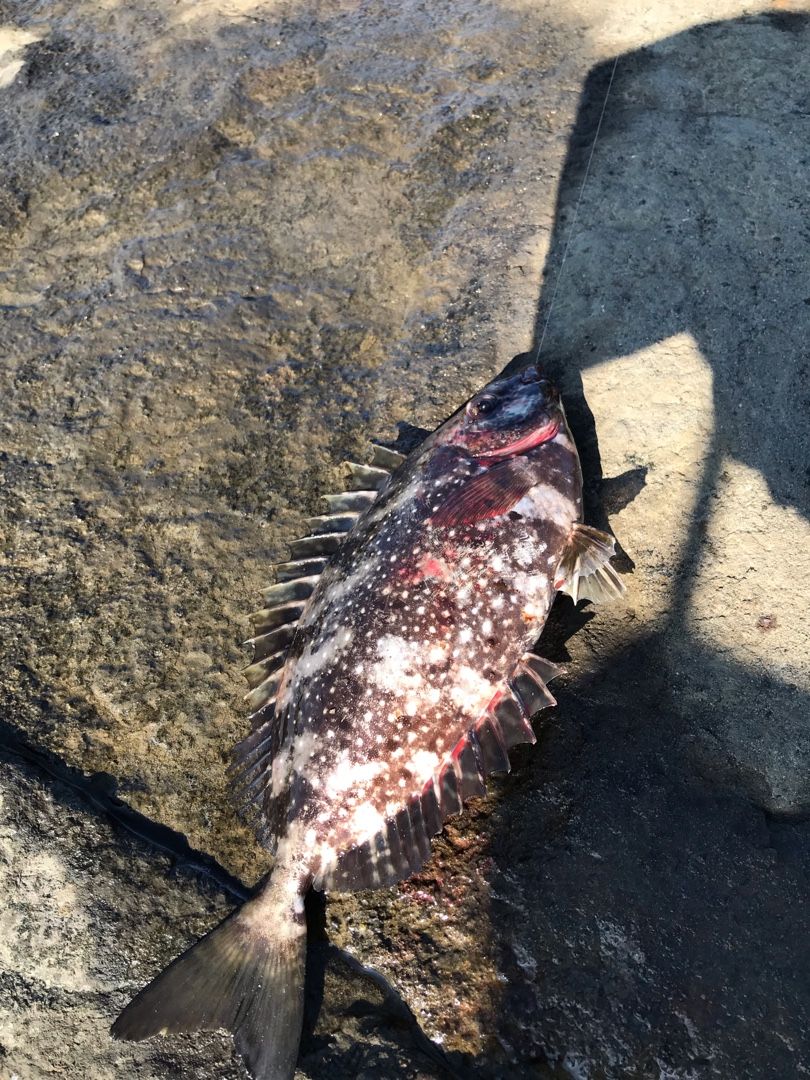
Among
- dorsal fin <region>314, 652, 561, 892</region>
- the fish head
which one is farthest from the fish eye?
dorsal fin <region>314, 652, 561, 892</region>

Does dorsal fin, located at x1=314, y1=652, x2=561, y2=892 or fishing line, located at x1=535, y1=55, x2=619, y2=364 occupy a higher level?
fishing line, located at x1=535, y1=55, x2=619, y2=364

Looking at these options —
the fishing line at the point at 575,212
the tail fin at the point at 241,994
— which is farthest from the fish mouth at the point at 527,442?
the tail fin at the point at 241,994

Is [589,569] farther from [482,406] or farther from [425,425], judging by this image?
[425,425]

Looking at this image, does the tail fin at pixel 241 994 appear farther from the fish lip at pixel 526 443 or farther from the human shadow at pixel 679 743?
the fish lip at pixel 526 443

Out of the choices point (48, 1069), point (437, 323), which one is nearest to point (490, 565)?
point (437, 323)

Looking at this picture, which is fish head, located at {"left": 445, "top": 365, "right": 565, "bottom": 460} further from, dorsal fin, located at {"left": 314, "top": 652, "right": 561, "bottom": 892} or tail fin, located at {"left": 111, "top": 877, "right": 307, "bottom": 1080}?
tail fin, located at {"left": 111, "top": 877, "right": 307, "bottom": 1080}

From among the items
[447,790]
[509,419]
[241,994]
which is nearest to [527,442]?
[509,419]
